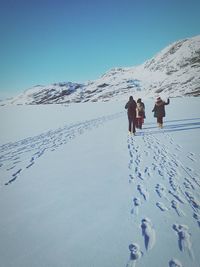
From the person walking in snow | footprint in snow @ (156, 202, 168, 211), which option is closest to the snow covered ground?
footprint in snow @ (156, 202, 168, 211)

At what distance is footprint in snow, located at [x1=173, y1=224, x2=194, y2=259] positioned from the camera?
3484 millimetres

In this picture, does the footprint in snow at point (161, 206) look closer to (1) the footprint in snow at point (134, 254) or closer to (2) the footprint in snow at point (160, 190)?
(2) the footprint in snow at point (160, 190)

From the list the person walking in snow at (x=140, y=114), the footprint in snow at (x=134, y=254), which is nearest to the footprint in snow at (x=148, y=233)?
the footprint in snow at (x=134, y=254)

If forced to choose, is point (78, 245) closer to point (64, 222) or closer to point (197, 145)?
point (64, 222)

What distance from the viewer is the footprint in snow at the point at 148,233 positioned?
3639mm

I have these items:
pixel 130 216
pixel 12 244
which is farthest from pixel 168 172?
pixel 12 244

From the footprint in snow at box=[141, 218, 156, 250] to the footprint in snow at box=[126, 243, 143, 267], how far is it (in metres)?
0.15

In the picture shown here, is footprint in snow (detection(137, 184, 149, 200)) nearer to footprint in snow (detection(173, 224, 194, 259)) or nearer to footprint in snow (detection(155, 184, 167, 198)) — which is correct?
footprint in snow (detection(155, 184, 167, 198))

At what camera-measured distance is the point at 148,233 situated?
390cm

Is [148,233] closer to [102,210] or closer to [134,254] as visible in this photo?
[134,254]

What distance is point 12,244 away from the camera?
12.5 ft

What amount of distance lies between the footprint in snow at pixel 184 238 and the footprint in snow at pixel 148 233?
38 centimetres

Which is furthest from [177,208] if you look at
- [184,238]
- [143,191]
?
[143,191]

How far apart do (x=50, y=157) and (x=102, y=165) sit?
92.2 inches
